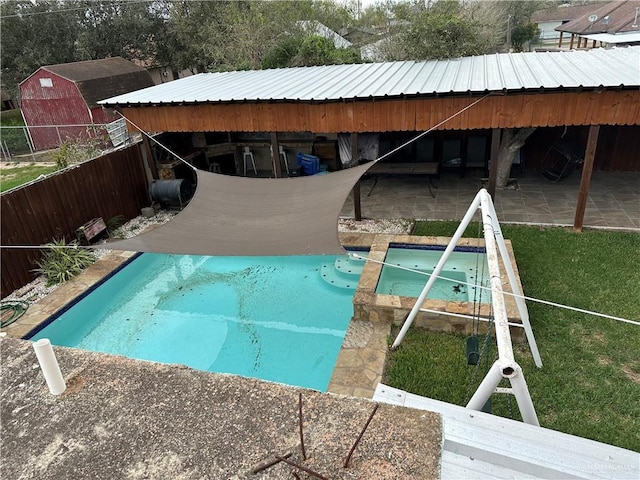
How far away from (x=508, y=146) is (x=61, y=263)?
9.49m

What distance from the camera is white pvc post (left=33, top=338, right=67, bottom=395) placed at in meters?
2.16

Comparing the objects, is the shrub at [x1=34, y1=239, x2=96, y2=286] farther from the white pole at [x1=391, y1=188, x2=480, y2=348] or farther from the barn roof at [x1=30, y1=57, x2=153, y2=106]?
the barn roof at [x1=30, y1=57, x2=153, y2=106]

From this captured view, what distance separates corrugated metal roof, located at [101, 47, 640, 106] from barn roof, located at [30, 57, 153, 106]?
8.75 metres

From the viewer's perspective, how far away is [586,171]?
7562 mm

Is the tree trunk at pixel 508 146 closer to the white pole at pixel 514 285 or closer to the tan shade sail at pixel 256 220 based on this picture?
the tan shade sail at pixel 256 220

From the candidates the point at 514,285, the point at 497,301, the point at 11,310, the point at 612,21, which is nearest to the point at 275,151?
the point at 11,310

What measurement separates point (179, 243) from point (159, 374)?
3.33m

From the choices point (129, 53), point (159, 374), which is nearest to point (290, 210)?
point (159, 374)

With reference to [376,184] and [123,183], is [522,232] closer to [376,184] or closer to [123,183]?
[376,184]

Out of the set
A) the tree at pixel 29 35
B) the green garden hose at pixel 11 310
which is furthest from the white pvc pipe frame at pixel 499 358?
the tree at pixel 29 35

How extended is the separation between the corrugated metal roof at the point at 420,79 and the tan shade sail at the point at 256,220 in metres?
2.24

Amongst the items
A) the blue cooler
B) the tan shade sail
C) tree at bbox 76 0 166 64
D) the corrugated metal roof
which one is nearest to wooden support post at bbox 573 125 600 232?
the corrugated metal roof

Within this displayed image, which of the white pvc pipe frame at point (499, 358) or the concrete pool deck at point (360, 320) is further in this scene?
the concrete pool deck at point (360, 320)

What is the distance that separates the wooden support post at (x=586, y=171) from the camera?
737cm
